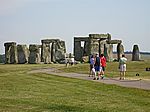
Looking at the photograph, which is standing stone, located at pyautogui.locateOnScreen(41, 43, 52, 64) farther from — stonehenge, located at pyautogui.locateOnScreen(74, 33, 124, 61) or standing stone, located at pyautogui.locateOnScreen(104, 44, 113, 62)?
standing stone, located at pyautogui.locateOnScreen(104, 44, 113, 62)

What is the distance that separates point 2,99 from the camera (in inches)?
602

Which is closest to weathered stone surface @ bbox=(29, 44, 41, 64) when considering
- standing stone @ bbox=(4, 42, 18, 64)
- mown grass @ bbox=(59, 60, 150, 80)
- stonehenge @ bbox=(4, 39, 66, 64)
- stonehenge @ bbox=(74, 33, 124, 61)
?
stonehenge @ bbox=(4, 39, 66, 64)

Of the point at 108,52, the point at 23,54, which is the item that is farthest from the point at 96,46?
the point at 23,54

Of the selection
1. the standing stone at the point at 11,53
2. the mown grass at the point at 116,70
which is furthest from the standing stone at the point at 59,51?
the mown grass at the point at 116,70

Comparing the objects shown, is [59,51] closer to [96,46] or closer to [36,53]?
[36,53]

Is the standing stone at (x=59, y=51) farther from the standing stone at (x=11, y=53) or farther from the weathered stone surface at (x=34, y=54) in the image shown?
the standing stone at (x=11, y=53)

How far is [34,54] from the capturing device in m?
69.7

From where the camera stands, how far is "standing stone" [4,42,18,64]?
69500 millimetres

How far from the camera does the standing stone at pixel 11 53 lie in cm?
6950

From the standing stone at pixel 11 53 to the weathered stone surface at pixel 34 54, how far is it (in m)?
2.79

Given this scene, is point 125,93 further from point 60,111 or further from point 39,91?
point 60,111

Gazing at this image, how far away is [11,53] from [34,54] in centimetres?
433

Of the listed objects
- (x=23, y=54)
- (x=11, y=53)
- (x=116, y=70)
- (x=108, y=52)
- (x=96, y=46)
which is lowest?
(x=116, y=70)

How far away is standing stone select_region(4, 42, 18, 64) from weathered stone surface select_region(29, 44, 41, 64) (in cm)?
279
